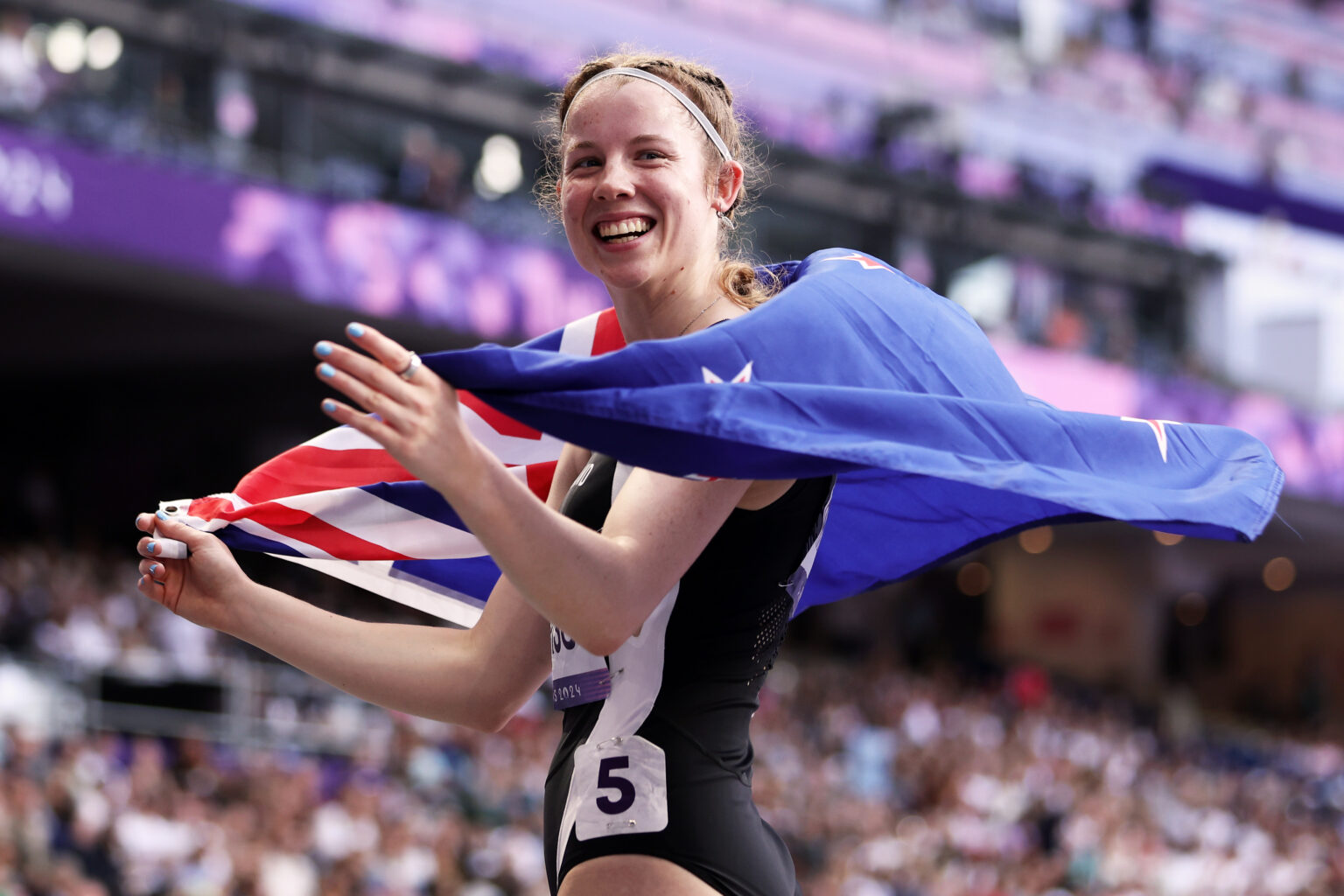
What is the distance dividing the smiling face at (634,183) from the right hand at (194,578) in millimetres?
686

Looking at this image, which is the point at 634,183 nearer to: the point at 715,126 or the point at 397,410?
the point at 715,126

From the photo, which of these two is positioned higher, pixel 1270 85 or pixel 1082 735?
pixel 1270 85

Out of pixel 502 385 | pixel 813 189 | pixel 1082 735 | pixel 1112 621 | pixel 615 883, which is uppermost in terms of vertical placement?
pixel 813 189

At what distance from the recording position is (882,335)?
191 cm

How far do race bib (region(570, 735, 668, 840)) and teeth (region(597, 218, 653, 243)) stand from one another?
62cm

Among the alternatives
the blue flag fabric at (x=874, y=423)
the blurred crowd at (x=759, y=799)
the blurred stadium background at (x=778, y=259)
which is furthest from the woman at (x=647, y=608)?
the blurred crowd at (x=759, y=799)

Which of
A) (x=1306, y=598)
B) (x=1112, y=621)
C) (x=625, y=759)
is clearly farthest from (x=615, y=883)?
(x=1306, y=598)

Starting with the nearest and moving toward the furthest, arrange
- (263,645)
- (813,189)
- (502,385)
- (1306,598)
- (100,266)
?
(502,385)
(263,645)
(100,266)
(813,189)
(1306,598)

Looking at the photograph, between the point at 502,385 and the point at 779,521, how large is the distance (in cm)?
44

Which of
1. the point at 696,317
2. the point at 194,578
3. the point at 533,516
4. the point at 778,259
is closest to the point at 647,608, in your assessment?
the point at 533,516

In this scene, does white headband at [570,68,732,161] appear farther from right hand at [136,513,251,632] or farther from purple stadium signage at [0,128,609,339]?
purple stadium signage at [0,128,609,339]

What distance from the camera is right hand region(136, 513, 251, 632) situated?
6.82 ft

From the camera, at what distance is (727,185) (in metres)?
1.97

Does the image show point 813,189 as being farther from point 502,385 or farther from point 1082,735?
point 502,385
